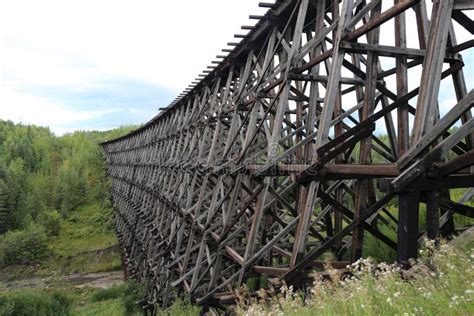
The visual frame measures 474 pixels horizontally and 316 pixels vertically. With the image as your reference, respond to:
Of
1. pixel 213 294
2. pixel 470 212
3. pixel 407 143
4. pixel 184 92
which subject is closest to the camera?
pixel 407 143

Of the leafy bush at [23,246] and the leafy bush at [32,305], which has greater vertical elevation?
the leafy bush at [32,305]

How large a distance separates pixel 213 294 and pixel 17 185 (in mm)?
37754

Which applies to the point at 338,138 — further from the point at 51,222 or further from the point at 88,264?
the point at 51,222

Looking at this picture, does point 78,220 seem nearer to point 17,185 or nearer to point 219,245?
point 17,185

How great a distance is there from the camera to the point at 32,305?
48.1ft

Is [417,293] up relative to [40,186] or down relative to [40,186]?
up

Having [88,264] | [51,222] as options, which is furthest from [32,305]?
[51,222]

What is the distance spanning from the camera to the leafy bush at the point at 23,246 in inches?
1185

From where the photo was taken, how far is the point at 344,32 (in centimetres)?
390

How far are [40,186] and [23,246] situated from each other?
1305 cm

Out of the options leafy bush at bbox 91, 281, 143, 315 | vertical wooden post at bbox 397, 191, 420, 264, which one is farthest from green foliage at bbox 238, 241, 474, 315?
leafy bush at bbox 91, 281, 143, 315

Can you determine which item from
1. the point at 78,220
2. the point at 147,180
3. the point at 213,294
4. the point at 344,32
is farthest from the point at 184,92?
the point at 78,220

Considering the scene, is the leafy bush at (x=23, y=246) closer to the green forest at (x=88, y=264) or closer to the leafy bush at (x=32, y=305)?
the green forest at (x=88, y=264)

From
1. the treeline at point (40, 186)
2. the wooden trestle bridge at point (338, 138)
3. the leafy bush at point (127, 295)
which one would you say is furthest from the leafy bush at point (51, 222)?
the wooden trestle bridge at point (338, 138)
